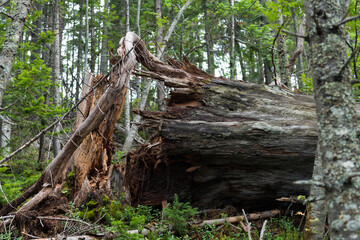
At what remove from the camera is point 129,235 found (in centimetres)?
398

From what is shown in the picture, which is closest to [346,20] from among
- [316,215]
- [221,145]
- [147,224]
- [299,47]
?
[316,215]

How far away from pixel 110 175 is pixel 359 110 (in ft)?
17.8

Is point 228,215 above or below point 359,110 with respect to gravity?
below

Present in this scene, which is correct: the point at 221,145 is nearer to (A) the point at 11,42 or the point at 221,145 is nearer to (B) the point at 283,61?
→ (B) the point at 283,61

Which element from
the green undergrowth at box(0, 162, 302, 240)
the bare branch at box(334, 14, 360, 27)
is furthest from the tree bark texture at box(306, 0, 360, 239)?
the green undergrowth at box(0, 162, 302, 240)

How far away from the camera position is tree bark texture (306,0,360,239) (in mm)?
2016

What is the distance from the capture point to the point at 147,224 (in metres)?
4.84

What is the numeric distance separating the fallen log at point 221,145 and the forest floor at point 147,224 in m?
0.44

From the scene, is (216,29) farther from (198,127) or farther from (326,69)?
(326,69)

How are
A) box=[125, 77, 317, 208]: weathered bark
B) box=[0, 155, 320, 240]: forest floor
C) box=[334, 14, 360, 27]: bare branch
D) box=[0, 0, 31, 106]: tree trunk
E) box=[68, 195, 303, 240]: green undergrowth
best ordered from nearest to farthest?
box=[334, 14, 360, 27]: bare branch → box=[0, 155, 320, 240]: forest floor → box=[68, 195, 303, 240]: green undergrowth → box=[125, 77, 317, 208]: weathered bark → box=[0, 0, 31, 106]: tree trunk

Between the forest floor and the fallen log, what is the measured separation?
1.45 ft

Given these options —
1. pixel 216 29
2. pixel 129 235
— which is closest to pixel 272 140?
pixel 129 235

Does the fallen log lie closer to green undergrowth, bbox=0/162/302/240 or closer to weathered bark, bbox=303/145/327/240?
green undergrowth, bbox=0/162/302/240

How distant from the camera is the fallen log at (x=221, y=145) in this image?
16.5 feet
